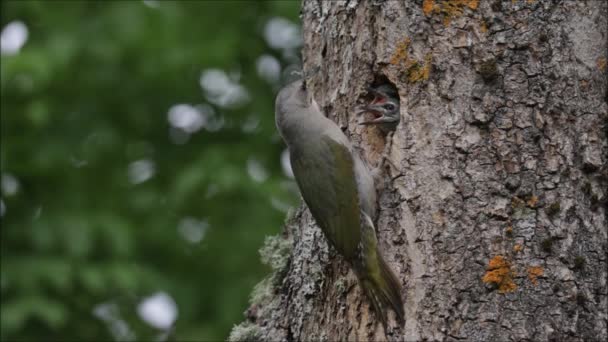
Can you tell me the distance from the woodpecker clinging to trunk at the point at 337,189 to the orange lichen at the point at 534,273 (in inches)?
21.7

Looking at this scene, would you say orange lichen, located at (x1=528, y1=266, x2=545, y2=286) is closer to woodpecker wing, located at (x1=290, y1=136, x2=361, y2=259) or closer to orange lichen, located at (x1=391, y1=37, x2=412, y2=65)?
woodpecker wing, located at (x1=290, y1=136, x2=361, y2=259)

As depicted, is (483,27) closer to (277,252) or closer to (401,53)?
(401,53)

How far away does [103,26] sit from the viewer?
916 centimetres

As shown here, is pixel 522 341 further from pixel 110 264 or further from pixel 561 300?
pixel 110 264

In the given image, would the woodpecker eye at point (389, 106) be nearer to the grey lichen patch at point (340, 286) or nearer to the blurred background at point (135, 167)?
the grey lichen patch at point (340, 286)

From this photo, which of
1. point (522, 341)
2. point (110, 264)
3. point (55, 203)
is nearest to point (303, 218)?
point (522, 341)

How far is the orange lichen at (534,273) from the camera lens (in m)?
4.25

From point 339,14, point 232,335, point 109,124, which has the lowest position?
point 232,335

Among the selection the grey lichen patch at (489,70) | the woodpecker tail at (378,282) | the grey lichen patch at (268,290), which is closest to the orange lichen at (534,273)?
the woodpecker tail at (378,282)

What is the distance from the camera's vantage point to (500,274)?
4.26 meters

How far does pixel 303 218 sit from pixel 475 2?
142 centimetres

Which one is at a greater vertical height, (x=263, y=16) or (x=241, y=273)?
(x=263, y=16)

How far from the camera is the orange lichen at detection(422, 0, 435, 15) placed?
188 inches

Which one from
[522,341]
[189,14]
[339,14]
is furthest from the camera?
[189,14]
